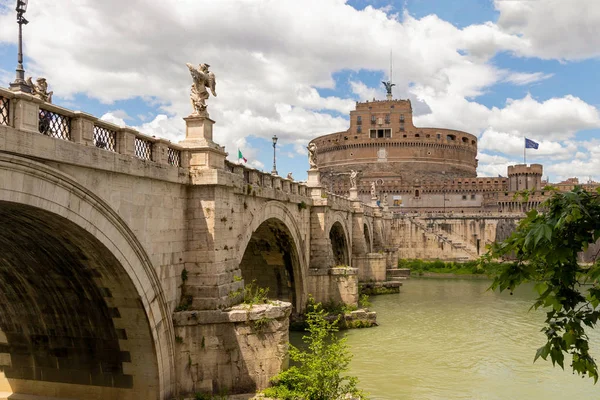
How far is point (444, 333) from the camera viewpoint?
83.6 ft

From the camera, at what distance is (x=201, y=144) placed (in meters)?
12.8

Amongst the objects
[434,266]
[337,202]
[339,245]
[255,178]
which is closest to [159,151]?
[255,178]

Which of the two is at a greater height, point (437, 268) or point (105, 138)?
point (105, 138)

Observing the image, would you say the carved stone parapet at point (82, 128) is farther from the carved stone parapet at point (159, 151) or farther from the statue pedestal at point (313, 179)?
the statue pedestal at point (313, 179)

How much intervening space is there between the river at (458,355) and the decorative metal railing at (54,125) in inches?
449

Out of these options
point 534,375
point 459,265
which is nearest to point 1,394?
point 534,375

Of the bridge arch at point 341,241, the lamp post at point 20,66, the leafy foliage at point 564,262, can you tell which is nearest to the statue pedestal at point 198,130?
the lamp post at point 20,66

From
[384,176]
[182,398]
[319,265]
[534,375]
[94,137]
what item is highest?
[384,176]

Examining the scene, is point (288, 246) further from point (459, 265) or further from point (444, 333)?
point (459, 265)

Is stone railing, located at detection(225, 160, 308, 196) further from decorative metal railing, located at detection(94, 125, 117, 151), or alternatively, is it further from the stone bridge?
decorative metal railing, located at detection(94, 125, 117, 151)

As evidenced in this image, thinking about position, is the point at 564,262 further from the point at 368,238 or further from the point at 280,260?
the point at 368,238

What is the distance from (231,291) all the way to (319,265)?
484 inches

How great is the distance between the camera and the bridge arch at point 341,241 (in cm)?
3235

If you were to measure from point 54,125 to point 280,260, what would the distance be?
15.4m
